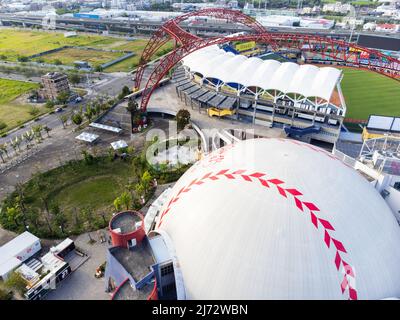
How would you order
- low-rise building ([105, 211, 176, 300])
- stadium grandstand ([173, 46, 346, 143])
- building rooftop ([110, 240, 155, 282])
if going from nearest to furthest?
low-rise building ([105, 211, 176, 300]), building rooftop ([110, 240, 155, 282]), stadium grandstand ([173, 46, 346, 143])

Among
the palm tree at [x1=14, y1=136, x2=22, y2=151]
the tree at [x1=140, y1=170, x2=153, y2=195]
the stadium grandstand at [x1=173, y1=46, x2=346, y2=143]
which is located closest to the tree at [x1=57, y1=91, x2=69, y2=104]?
the palm tree at [x1=14, y1=136, x2=22, y2=151]

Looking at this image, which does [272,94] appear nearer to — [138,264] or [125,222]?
[125,222]

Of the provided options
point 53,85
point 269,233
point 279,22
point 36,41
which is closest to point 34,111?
point 53,85

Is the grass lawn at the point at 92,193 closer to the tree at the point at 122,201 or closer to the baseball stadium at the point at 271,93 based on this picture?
the tree at the point at 122,201

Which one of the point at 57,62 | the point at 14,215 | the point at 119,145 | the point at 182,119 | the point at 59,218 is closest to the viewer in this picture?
the point at 59,218

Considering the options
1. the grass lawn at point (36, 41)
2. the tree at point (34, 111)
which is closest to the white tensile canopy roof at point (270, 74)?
the tree at point (34, 111)

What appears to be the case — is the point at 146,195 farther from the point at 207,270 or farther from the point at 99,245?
the point at 207,270

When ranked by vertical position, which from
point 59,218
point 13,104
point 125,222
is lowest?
point 59,218

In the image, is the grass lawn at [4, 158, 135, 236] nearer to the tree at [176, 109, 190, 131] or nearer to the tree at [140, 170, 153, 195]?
the tree at [140, 170, 153, 195]
